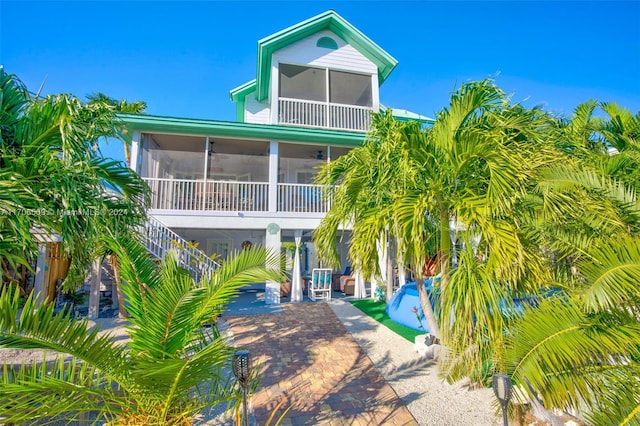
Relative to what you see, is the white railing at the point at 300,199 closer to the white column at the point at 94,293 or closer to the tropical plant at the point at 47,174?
the white column at the point at 94,293

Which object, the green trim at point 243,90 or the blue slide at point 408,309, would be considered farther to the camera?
the green trim at point 243,90

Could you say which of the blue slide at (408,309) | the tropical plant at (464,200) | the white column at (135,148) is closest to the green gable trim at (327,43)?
the white column at (135,148)

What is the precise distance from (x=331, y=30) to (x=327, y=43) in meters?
0.64

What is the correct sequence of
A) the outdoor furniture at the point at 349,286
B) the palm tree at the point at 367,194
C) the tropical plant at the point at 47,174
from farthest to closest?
the outdoor furniture at the point at 349,286
the palm tree at the point at 367,194
the tropical plant at the point at 47,174

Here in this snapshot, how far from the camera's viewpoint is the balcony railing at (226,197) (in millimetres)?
10281

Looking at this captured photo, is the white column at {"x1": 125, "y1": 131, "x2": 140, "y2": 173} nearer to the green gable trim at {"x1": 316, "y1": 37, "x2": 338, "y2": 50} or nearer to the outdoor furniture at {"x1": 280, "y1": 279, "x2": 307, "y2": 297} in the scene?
the outdoor furniture at {"x1": 280, "y1": 279, "x2": 307, "y2": 297}

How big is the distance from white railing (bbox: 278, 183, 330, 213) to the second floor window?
13.6 ft

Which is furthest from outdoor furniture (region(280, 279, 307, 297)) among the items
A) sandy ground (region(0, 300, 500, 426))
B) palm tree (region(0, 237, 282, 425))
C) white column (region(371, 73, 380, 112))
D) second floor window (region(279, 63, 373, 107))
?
white column (region(371, 73, 380, 112))

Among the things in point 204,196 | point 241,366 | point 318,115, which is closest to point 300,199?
point 204,196

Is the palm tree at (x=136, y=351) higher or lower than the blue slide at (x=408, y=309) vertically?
higher

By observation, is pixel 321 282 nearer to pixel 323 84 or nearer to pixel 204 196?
pixel 204 196

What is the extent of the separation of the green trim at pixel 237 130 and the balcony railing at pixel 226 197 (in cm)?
171

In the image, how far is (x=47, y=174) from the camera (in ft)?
11.3

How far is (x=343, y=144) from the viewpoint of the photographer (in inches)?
454
